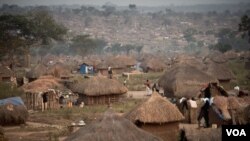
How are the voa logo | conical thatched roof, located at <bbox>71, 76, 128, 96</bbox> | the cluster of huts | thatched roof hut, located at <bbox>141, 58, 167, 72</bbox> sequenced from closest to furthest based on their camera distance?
the voa logo < the cluster of huts < conical thatched roof, located at <bbox>71, 76, 128, 96</bbox> < thatched roof hut, located at <bbox>141, 58, 167, 72</bbox>

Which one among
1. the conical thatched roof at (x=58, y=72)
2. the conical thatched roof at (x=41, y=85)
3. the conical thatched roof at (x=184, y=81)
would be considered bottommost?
the conical thatched roof at (x=58, y=72)

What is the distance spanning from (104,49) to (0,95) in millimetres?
69177

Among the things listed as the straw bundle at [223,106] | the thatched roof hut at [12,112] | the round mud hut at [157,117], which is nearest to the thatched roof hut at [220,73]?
the straw bundle at [223,106]

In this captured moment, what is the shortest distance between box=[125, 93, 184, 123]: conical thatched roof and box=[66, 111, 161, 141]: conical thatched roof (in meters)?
3.89

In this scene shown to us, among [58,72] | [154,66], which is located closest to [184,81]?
[58,72]

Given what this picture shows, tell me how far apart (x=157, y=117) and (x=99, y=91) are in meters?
8.73

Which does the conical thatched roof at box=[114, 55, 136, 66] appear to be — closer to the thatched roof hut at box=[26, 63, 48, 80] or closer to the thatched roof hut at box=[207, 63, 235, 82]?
the thatched roof hut at box=[26, 63, 48, 80]

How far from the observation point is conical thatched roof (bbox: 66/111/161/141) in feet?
33.9

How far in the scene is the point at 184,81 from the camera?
74.1ft

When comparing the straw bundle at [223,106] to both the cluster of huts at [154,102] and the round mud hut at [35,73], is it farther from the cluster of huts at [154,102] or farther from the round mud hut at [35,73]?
the round mud hut at [35,73]

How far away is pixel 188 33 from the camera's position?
96438mm

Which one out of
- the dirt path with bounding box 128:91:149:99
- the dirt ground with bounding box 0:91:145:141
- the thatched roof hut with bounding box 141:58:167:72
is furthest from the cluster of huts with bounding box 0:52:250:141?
the thatched roof hut with bounding box 141:58:167:72

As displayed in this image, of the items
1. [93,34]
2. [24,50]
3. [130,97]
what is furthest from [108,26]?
[130,97]

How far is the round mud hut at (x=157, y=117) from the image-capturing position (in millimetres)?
14797
